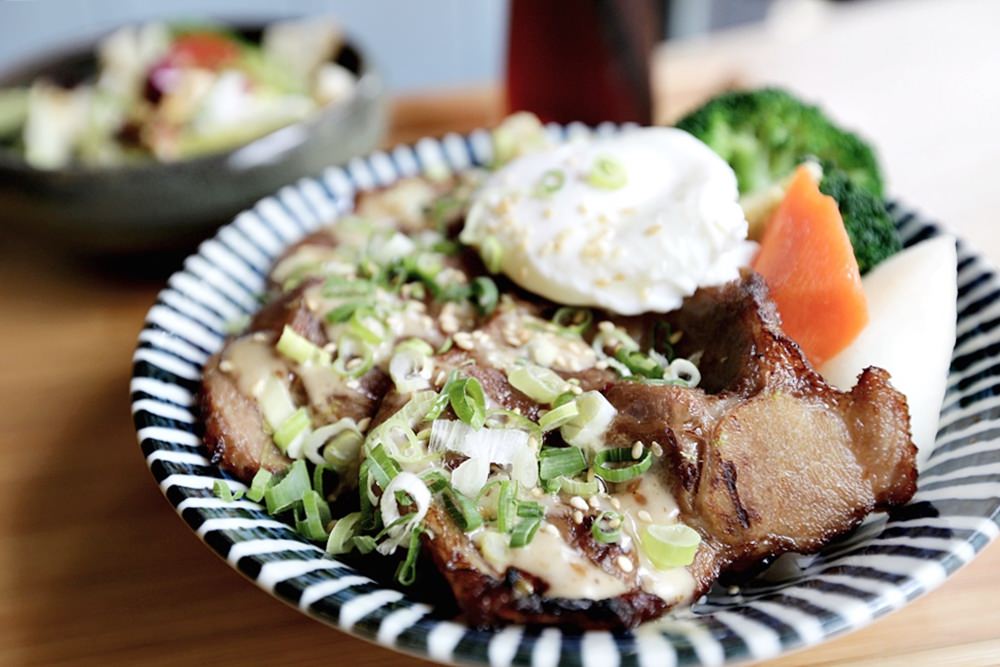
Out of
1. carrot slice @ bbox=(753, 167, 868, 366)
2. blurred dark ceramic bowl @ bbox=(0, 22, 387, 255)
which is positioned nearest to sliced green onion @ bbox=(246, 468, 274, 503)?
carrot slice @ bbox=(753, 167, 868, 366)

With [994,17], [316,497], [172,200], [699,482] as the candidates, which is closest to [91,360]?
[172,200]

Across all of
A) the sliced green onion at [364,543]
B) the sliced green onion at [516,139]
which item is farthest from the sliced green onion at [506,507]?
the sliced green onion at [516,139]

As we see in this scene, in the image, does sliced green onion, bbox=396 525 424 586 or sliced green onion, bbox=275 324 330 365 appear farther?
sliced green onion, bbox=275 324 330 365

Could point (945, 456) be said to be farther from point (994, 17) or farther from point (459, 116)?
point (994, 17)

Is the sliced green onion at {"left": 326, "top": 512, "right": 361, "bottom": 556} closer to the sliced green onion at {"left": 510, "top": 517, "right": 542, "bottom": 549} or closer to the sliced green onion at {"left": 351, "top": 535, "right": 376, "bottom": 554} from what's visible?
the sliced green onion at {"left": 351, "top": 535, "right": 376, "bottom": 554}

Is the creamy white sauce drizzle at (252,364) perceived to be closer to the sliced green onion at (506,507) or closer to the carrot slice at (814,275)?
the sliced green onion at (506,507)

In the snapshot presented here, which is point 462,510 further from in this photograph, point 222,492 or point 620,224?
point 620,224

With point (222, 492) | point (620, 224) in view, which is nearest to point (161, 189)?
point (222, 492)
